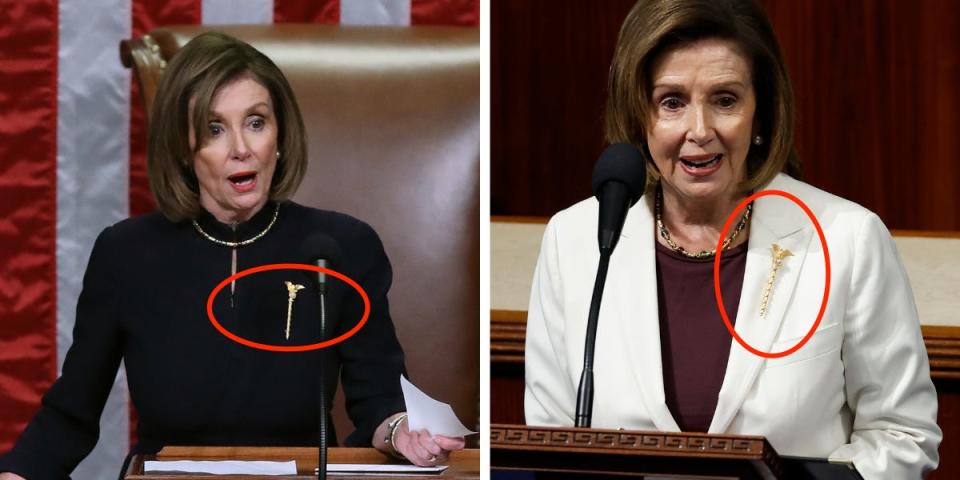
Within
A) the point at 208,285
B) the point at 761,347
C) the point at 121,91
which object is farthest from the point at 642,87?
the point at 121,91

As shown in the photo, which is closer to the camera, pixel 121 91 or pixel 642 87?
pixel 642 87

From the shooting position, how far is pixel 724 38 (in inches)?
63.4

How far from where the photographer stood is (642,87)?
1.65 m

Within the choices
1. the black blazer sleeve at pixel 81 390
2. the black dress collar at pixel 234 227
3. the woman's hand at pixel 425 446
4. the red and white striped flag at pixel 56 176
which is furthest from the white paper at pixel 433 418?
the red and white striped flag at pixel 56 176

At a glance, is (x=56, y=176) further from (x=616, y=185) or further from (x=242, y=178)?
(x=616, y=185)

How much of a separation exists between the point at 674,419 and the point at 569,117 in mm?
445

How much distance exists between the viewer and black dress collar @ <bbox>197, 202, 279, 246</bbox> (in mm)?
2006

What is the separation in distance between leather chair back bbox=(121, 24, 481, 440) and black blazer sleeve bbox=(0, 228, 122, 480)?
34 centimetres

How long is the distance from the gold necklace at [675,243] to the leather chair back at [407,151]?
58 centimetres

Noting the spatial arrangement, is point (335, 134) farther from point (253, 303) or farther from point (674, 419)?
point (674, 419)

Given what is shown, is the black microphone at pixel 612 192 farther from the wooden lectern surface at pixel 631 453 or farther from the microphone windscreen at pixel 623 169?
the wooden lectern surface at pixel 631 453

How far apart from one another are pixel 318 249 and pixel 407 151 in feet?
1.59

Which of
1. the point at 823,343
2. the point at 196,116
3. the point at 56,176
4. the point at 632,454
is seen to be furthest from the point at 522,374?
the point at 56,176

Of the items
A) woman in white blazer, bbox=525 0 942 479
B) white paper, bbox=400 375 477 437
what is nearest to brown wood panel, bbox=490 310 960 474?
woman in white blazer, bbox=525 0 942 479
